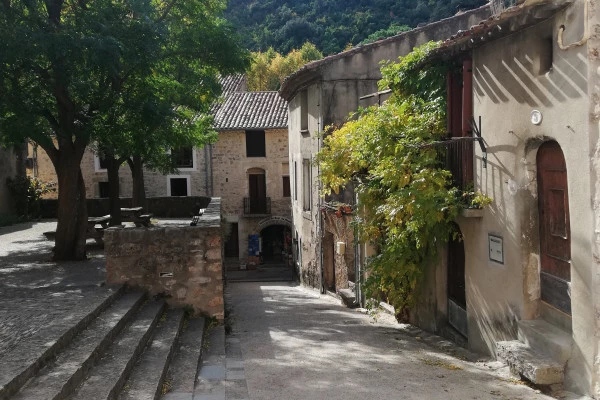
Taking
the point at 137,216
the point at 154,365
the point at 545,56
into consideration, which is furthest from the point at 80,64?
the point at 545,56

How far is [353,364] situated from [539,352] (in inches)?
92.4

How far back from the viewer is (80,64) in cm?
1165

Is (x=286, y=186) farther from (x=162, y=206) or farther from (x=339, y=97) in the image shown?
(x=339, y=97)

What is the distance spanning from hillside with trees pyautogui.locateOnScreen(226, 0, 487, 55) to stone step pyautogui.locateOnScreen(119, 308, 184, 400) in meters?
39.7

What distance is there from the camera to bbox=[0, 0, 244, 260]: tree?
1133cm

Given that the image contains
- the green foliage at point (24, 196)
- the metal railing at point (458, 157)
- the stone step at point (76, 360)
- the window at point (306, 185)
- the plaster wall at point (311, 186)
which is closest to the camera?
the stone step at point (76, 360)

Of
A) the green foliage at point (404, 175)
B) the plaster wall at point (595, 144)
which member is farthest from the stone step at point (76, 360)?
the plaster wall at point (595, 144)

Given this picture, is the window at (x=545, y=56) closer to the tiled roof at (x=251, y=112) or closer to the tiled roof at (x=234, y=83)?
the tiled roof at (x=251, y=112)

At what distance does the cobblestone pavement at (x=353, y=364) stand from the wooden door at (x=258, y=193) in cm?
1829

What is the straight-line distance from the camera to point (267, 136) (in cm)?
3030

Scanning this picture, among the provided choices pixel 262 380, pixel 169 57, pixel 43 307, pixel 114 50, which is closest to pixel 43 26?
pixel 114 50

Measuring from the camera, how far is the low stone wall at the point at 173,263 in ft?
34.0

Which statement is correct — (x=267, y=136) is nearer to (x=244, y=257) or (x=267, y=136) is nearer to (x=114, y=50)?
(x=244, y=257)

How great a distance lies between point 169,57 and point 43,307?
8.51 m
